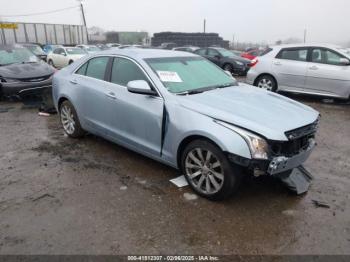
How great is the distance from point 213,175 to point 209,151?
0.29 metres

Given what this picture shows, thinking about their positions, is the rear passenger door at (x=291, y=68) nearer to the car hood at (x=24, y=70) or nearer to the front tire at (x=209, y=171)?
the front tire at (x=209, y=171)

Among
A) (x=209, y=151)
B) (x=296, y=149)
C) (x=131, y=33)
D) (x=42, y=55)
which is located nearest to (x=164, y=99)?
(x=209, y=151)

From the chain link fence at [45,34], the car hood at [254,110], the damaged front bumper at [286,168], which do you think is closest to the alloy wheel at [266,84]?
the car hood at [254,110]

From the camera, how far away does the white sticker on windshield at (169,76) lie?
3.96 metres

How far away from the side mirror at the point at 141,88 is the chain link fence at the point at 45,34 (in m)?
41.3

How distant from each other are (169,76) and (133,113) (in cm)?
67

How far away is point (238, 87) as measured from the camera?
14.7ft

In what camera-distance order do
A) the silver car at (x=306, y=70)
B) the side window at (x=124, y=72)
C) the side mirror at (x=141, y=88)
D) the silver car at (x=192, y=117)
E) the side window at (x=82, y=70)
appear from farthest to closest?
the silver car at (x=306, y=70) < the side window at (x=82, y=70) < the side window at (x=124, y=72) < the side mirror at (x=141, y=88) < the silver car at (x=192, y=117)

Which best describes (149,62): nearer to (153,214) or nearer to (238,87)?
(238,87)

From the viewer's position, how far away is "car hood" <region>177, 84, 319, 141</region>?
3164 mm

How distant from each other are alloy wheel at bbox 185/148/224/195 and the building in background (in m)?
46.0

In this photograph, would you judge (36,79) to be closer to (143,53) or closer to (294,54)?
(143,53)

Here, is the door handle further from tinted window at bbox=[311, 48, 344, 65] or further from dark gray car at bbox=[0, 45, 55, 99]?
tinted window at bbox=[311, 48, 344, 65]

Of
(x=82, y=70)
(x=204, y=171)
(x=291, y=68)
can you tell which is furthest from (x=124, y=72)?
(x=291, y=68)
